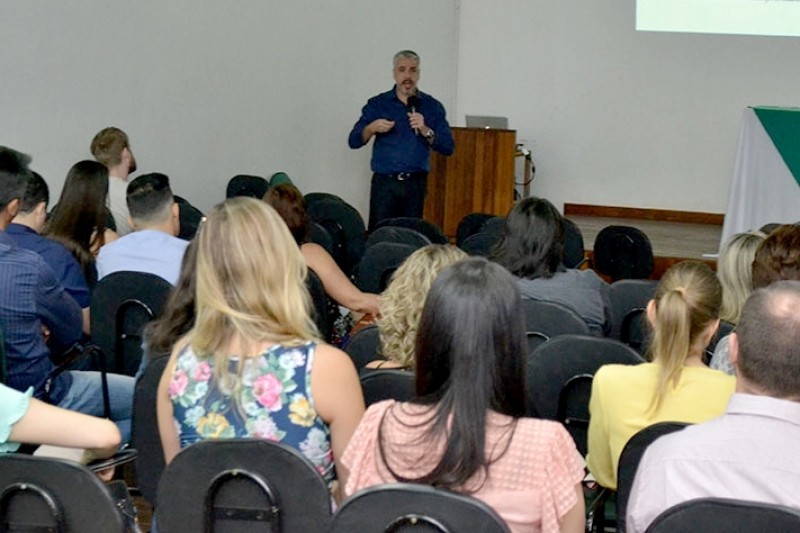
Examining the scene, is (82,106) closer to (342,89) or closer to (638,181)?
(342,89)

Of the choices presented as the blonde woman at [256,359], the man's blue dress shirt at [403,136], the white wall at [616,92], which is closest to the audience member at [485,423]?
the blonde woman at [256,359]

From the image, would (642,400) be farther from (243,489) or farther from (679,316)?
(243,489)

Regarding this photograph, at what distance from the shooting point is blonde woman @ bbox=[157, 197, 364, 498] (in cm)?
248

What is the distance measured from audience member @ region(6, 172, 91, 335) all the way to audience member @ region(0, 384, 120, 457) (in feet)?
6.46

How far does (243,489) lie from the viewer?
231 cm

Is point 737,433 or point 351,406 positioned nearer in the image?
point 737,433

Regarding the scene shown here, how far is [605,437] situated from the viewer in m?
2.98

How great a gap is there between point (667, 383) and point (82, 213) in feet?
9.18

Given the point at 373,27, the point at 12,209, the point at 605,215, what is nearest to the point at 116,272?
the point at 12,209

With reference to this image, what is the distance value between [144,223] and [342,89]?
5847mm

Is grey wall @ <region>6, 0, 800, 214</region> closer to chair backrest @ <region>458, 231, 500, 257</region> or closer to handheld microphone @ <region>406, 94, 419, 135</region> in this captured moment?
handheld microphone @ <region>406, 94, 419, 135</region>

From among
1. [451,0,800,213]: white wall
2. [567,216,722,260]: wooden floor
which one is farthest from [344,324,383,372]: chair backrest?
[451,0,800,213]: white wall

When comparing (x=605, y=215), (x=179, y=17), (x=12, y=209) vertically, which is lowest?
(x=605, y=215)

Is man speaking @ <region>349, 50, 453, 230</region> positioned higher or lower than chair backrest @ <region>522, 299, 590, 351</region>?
higher
